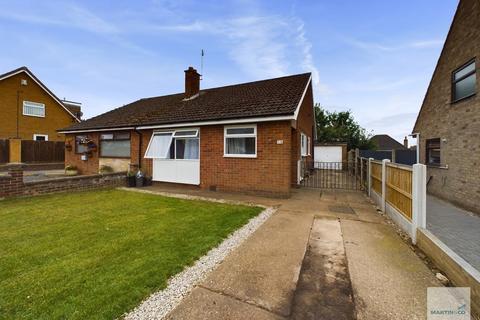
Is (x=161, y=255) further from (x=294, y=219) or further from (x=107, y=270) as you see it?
(x=294, y=219)

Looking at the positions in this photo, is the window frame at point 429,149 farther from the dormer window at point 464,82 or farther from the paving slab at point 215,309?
the paving slab at point 215,309

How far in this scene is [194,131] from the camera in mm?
9930

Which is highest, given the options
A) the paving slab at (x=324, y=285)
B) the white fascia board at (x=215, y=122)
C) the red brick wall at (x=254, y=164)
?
the white fascia board at (x=215, y=122)

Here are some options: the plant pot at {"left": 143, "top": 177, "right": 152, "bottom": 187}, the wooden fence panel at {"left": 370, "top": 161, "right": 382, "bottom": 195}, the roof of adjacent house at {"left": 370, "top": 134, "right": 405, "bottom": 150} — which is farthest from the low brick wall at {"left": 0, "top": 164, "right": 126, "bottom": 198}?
the roof of adjacent house at {"left": 370, "top": 134, "right": 405, "bottom": 150}

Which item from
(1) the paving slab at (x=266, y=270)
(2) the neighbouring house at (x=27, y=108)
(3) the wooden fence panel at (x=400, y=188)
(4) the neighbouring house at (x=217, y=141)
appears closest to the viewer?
(1) the paving slab at (x=266, y=270)

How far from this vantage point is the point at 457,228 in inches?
212

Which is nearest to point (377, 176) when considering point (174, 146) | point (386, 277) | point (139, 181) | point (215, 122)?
point (386, 277)

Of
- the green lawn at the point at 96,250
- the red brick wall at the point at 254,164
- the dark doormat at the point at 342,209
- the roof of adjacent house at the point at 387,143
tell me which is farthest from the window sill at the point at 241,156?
the roof of adjacent house at the point at 387,143

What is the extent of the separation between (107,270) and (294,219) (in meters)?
4.14

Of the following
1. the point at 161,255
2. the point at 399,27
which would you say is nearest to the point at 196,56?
the point at 399,27

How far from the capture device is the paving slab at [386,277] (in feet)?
7.65

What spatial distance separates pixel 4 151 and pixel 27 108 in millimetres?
5956

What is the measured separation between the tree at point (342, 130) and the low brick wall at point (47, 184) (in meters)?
26.1

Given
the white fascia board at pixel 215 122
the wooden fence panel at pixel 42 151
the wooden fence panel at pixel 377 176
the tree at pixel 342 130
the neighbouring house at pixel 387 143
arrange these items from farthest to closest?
the neighbouring house at pixel 387 143 < the tree at pixel 342 130 < the wooden fence panel at pixel 42 151 < the white fascia board at pixel 215 122 < the wooden fence panel at pixel 377 176
